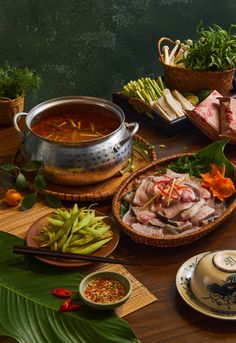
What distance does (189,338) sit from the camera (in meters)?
1.74

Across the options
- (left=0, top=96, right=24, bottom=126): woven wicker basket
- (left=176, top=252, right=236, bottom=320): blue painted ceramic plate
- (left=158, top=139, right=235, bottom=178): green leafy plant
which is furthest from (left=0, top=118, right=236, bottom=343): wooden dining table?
(left=0, top=96, right=24, bottom=126): woven wicker basket

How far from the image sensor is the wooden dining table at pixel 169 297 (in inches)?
69.0

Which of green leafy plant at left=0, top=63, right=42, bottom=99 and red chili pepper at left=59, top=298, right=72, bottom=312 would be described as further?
green leafy plant at left=0, top=63, right=42, bottom=99

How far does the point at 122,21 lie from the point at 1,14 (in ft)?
3.12

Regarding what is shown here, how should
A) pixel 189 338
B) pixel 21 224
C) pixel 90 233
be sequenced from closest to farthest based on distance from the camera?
pixel 189 338 < pixel 90 233 < pixel 21 224

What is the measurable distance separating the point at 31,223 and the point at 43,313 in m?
0.53

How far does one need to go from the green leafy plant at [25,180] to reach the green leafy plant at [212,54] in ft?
3.85

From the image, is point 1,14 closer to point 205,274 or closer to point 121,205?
point 121,205

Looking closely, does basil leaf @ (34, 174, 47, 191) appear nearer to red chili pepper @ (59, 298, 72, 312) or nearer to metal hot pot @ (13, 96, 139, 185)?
metal hot pot @ (13, 96, 139, 185)

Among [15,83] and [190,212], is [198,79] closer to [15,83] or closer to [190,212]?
[15,83]

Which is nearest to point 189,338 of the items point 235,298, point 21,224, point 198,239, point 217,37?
point 235,298

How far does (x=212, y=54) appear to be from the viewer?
3119 mm

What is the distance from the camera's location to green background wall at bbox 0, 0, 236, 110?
4.22 m

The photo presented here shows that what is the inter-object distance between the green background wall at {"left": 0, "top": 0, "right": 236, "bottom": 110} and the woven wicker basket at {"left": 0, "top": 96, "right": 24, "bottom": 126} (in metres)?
1.30
